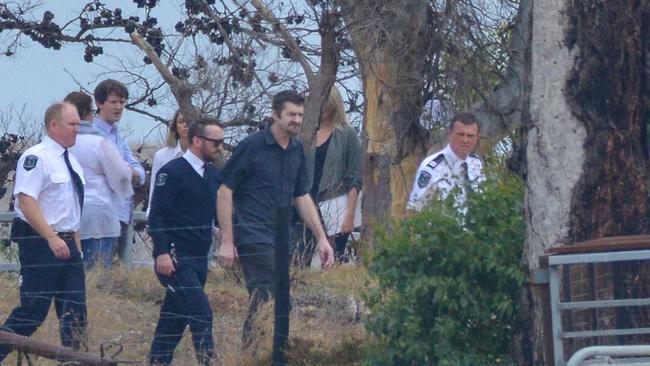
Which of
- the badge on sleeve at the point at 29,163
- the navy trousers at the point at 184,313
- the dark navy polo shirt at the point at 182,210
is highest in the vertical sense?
the badge on sleeve at the point at 29,163

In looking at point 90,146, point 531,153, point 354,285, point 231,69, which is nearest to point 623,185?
point 531,153

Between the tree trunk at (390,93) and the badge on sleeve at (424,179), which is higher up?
the tree trunk at (390,93)

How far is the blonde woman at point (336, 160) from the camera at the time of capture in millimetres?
10461

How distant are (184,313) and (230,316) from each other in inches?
58.7

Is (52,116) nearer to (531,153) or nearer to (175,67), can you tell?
(531,153)

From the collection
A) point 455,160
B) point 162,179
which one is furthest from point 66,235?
point 455,160

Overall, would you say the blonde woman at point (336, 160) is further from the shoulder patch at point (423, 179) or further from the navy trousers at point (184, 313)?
the navy trousers at point (184, 313)

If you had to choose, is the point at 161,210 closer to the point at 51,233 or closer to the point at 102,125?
the point at 51,233

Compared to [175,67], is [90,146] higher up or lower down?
lower down

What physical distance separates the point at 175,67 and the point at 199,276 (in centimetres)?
885

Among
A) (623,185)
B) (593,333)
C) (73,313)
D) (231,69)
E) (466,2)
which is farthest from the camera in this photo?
(231,69)

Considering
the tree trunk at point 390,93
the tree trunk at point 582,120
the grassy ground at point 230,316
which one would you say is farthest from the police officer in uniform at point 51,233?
the tree trunk at point 582,120

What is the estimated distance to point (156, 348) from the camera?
26.0ft

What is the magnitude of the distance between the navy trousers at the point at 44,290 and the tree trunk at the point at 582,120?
2.97 metres
